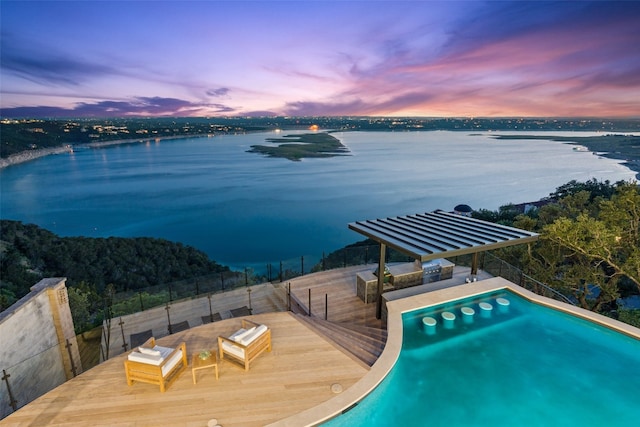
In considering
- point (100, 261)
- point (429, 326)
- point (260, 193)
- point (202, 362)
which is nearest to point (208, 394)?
point (202, 362)

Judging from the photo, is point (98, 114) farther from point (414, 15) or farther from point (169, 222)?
point (414, 15)

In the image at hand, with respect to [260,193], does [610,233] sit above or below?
above

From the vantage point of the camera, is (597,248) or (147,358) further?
(597,248)

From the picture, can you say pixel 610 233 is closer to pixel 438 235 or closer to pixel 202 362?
pixel 438 235

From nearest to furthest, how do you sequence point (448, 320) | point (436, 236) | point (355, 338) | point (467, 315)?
point (355, 338), point (448, 320), point (467, 315), point (436, 236)

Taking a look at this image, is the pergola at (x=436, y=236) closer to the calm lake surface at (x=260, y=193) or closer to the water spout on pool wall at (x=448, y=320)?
the water spout on pool wall at (x=448, y=320)

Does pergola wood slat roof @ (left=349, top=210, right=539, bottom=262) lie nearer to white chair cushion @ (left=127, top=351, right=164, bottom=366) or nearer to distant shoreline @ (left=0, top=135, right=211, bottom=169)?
white chair cushion @ (left=127, top=351, right=164, bottom=366)

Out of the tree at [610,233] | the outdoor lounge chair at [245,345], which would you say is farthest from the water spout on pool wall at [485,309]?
the outdoor lounge chair at [245,345]
